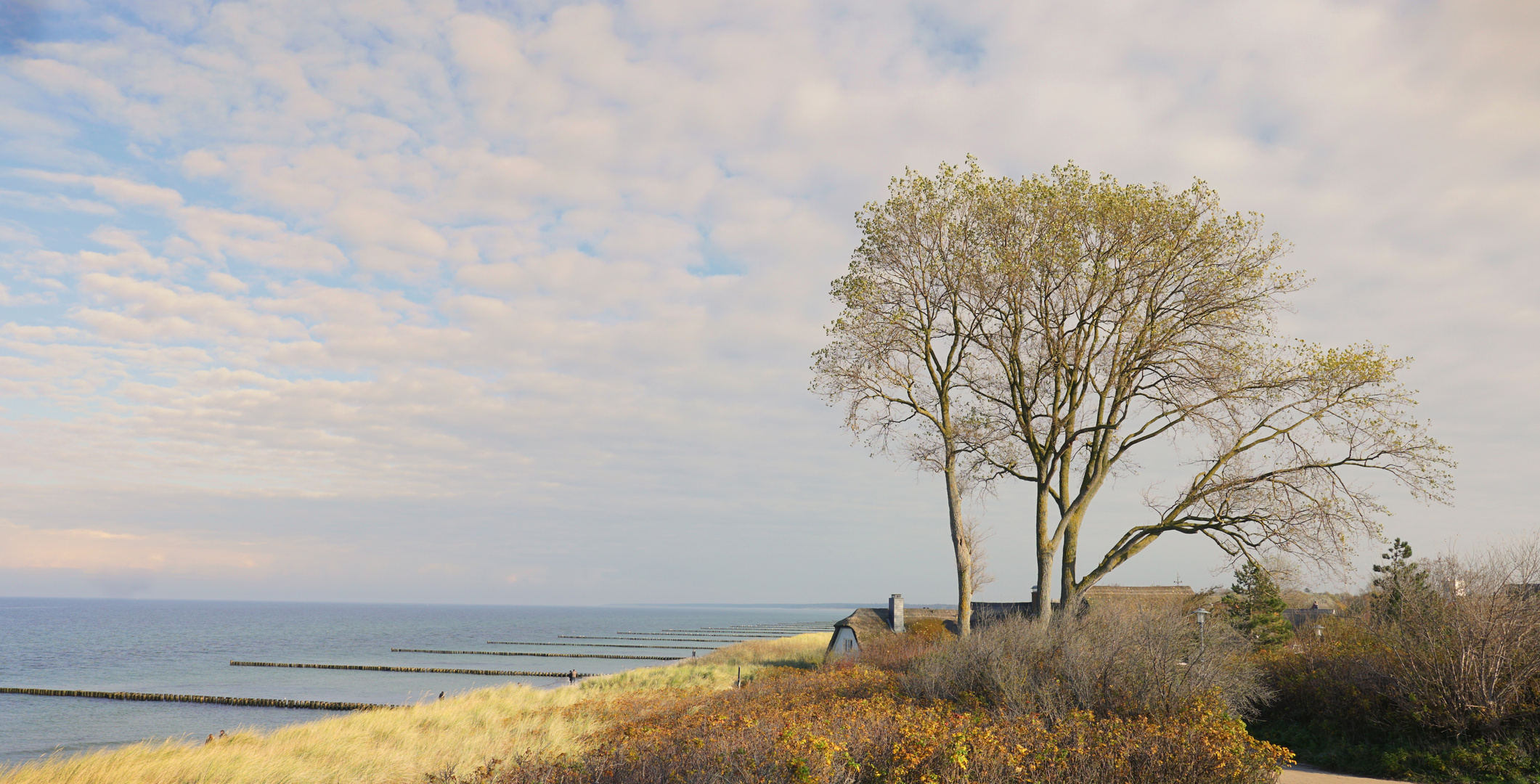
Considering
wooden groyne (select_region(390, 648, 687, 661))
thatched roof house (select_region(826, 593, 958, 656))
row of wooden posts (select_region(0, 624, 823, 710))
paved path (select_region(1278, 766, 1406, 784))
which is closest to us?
paved path (select_region(1278, 766, 1406, 784))

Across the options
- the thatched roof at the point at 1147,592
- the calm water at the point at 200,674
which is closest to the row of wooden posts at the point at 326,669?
the calm water at the point at 200,674

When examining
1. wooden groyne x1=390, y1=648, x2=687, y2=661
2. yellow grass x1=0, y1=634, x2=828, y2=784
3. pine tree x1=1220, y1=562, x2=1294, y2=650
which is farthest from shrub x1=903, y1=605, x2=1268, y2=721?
wooden groyne x1=390, y1=648, x2=687, y2=661

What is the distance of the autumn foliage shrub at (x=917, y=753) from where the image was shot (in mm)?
8016

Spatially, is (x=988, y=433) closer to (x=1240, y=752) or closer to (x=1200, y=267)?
(x=1200, y=267)

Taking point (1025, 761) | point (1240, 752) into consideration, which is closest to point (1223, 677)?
point (1240, 752)

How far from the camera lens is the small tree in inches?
684

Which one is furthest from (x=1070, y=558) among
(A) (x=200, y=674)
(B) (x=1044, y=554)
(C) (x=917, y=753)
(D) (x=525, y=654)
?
(D) (x=525, y=654)

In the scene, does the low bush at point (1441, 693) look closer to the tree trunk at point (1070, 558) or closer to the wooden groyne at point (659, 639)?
the tree trunk at point (1070, 558)

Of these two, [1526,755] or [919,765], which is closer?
[919,765]

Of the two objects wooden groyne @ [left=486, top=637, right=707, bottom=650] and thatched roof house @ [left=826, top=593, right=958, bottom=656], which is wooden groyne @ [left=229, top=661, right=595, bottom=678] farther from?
wooden groyne @ [left=486, top=637, right=707, bottom=650]

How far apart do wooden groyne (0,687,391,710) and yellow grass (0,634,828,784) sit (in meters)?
23.7

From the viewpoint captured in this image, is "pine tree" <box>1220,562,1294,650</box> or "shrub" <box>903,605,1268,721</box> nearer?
"shrub" <box>903,605,1268,721</box>

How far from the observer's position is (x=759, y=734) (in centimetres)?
930

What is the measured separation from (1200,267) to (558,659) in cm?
7461
